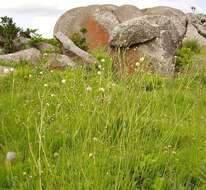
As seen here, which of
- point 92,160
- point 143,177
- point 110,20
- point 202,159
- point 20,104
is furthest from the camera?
point 110,20

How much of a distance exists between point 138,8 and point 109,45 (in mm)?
10336

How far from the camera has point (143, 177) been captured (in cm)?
518

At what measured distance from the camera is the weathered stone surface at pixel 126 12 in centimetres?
2185

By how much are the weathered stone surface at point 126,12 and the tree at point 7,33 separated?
22.3 feet

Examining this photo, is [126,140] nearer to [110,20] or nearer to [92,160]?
[92,160]

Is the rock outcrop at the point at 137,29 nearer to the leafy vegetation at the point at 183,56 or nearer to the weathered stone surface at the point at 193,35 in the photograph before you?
the weathered stone surface at the point at 193,35

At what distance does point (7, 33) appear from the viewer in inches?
599

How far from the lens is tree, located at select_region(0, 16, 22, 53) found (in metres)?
15.1

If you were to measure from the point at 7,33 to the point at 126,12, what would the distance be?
27.7 feet

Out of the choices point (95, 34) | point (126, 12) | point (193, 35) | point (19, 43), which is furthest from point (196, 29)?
point (19, 43)

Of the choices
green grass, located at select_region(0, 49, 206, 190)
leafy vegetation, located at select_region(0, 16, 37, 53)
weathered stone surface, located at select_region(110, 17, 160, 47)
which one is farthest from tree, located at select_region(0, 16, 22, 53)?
green grass, located at select_region(0, 49, 206, 190)

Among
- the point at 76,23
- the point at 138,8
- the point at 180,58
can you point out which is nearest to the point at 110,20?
the point at 76,23

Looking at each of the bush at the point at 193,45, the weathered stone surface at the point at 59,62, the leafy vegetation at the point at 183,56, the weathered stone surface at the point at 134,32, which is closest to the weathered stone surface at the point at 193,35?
the bush at the point at 193,45

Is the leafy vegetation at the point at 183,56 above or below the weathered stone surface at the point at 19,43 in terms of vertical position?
below
